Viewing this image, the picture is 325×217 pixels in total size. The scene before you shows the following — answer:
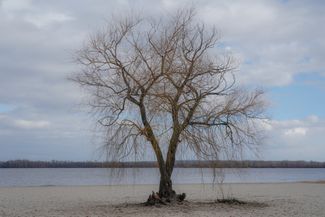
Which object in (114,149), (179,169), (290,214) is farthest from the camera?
(179,169)

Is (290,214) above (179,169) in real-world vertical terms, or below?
below

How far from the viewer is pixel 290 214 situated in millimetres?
18672

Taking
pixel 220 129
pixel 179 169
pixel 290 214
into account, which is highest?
pixel 220 129

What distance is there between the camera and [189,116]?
2055 cm

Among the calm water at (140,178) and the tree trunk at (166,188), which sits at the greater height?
the calm water at (140,178)

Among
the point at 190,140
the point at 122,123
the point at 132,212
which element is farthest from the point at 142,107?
the point at 132,212

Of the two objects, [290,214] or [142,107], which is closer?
[290,214]

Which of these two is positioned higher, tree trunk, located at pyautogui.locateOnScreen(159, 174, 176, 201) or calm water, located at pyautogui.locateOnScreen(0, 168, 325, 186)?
calm water, located at pyautogui.locateOnScreen(0, 168, 325, 186)

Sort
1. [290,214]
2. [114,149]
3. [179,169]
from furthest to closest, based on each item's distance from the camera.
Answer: [179,169] < [114,149] < [290,214]

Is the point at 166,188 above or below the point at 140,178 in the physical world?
below

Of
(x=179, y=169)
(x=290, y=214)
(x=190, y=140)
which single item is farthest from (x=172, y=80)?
(x=290, y=214)

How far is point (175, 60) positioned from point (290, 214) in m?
7.70

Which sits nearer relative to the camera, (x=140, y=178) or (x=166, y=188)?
(x=166, y=188)

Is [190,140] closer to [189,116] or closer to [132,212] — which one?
[189,116]
